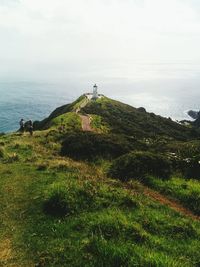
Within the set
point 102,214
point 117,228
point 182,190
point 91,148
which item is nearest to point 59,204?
point 102,214

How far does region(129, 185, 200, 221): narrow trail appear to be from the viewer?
1646 centimetres

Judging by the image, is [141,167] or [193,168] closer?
[141,167]

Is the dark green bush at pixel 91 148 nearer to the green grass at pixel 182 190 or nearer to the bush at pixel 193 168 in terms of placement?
the bush at pixel 193 168

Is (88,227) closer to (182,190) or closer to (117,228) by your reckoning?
(117,228)

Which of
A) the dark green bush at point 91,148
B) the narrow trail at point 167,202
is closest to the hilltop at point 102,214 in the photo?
the narrow trail at point 167,202

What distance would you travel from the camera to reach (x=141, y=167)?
906 inches

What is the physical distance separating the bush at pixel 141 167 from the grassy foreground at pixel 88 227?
2574 millimetres

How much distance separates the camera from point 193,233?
13391 mm

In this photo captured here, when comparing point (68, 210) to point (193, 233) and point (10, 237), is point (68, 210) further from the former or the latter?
point (193, 233)

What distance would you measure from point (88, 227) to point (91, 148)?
58.3 feet

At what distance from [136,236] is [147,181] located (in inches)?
370

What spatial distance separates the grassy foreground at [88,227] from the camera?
417 inches

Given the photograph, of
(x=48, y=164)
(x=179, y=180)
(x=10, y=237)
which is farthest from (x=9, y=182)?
(x=179, y=180)

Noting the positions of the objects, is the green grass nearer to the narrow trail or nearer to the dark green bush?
the narrow trail
